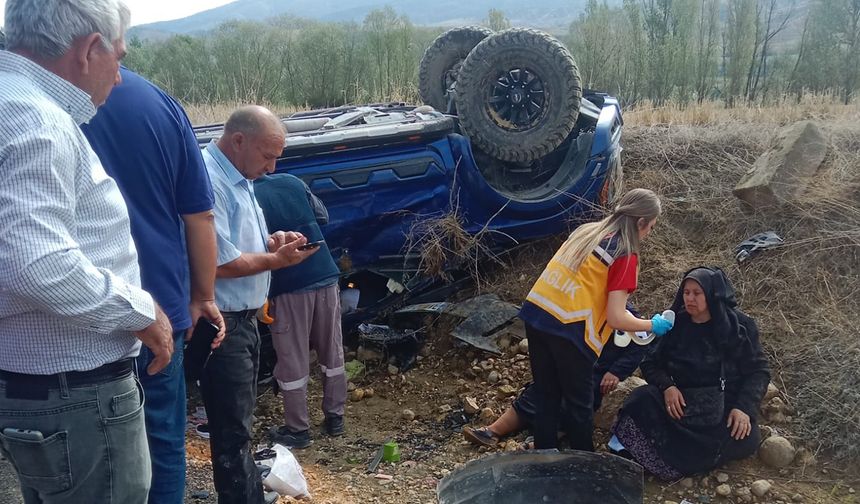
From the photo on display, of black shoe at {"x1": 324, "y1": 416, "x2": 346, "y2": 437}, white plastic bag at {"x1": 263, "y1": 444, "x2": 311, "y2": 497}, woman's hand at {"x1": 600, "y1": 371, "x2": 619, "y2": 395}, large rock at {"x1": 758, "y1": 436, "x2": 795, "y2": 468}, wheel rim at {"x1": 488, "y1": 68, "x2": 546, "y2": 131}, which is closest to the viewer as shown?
white plastic bag at {"x1": 263, "y1": 444, "x2": 311, "y2": 497}

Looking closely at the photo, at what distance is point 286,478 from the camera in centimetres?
318

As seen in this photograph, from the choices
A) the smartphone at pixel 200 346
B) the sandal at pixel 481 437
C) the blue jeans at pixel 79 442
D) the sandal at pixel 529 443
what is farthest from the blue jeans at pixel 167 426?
the sandal at pixel 529 443

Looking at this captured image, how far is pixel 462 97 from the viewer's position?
5.08 meters

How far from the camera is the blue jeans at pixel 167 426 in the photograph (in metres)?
2.27

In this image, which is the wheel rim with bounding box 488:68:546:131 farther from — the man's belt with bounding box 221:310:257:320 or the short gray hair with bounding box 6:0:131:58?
the short gray hair with bounding box 6:0:131:58

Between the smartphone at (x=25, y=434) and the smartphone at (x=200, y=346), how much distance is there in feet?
3.18

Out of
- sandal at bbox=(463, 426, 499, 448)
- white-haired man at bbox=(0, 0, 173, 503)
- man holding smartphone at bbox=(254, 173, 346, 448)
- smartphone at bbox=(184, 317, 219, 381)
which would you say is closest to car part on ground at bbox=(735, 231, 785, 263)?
sandal at bbox=(463, 426, 499, 448)

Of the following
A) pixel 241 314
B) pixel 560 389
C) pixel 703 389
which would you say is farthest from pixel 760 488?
pixel 241 314

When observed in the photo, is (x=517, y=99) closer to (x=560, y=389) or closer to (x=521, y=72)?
(x=521, y=72)

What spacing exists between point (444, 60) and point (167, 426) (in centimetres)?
498

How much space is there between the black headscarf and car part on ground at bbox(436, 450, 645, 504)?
0.95 metres

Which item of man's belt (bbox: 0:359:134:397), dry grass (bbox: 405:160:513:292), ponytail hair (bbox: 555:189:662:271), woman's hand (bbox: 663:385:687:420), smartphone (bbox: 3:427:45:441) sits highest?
man's belt (bbox: 0:359:134:397)

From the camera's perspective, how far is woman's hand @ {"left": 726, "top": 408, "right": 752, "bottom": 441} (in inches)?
131

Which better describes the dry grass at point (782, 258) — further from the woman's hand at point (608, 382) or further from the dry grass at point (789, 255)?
the woman's hand at point (608, 382)
